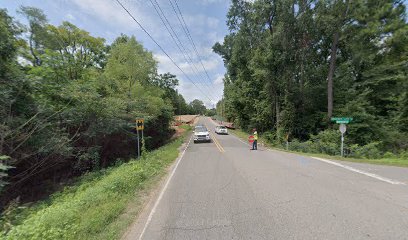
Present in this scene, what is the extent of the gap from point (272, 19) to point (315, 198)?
24767 millimetres

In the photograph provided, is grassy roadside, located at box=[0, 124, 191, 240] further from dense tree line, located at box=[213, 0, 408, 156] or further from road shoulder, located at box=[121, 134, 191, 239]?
dense tree line, located at box=[213, 0, 408, 156]

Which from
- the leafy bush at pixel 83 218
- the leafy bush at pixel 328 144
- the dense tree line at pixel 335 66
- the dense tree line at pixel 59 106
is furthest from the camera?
the dense tree line at pixel 335 66

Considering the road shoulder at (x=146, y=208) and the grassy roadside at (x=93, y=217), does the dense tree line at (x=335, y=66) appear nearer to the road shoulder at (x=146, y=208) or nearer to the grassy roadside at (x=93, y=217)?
the road shoulder at (x=146, y=208)

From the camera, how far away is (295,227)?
4.22 m

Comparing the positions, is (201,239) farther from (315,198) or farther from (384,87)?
(384,87)

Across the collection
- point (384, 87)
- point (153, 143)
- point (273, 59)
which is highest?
point (273, 59)

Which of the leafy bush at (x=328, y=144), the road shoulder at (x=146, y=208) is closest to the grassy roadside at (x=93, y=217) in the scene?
the road shoulder at (x=146, y=208)

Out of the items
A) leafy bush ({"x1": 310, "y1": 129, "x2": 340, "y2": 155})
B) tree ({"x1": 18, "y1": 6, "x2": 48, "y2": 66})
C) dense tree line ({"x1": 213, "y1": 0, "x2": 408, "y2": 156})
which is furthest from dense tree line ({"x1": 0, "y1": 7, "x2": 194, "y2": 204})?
leafy bush ({"x1": 310, "y1": 129, "x2": 340, "y2": 155})

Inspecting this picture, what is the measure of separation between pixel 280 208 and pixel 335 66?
26007 millimetres

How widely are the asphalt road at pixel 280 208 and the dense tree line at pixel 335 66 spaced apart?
46.1ft

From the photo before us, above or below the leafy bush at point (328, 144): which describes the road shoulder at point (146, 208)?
below

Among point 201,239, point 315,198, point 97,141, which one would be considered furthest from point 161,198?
point 97,141

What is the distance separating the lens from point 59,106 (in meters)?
13.3

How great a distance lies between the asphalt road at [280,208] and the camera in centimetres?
410
